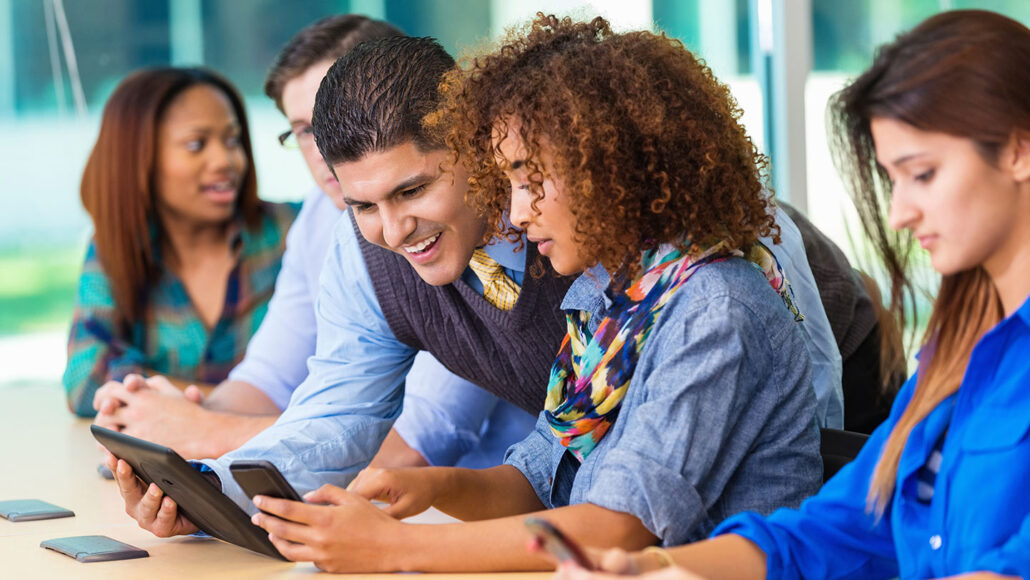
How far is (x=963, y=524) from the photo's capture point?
37.3 inches

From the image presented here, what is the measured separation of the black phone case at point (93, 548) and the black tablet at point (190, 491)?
0.08 meters

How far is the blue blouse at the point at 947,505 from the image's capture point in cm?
91

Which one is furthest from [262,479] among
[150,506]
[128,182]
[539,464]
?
[128,182]

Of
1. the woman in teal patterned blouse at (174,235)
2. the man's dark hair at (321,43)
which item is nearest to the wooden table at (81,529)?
the woman in teal patterned blouse at (174,235)

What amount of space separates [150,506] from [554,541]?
31.9 inches

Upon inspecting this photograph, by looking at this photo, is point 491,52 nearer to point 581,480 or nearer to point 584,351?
point 584,351

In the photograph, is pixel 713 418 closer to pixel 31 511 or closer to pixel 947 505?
pixel 947 505

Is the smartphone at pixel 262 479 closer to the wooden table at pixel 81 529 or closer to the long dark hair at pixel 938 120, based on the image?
the wooden table at pixel 81 529

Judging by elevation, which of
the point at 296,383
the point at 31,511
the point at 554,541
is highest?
the point at 554,541

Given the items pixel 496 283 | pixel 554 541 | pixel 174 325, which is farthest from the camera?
pixel 174 325

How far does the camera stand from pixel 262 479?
1.26 metres

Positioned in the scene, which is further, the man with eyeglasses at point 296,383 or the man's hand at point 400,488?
the man with eyeglasses at point 296,383

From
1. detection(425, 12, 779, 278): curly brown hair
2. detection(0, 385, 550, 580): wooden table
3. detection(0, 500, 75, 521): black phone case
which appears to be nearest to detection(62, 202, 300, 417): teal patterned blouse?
detection(0, 385, 550, 580): wooden table

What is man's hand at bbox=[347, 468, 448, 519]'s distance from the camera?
53.6 inches
